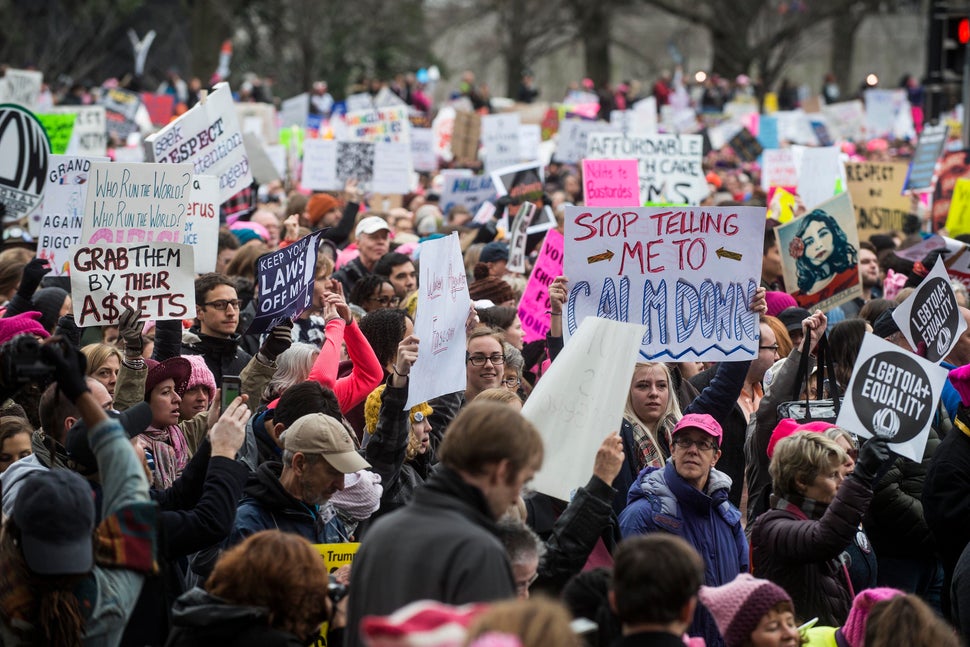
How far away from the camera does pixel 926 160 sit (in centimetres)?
1505

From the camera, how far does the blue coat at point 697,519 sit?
16.7ft

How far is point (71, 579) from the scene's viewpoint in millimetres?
3867

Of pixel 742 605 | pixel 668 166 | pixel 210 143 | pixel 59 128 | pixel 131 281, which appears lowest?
pixel 742 605

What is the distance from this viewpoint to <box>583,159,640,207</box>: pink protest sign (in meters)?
11.6

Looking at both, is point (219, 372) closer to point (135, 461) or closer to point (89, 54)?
point (135, 461)

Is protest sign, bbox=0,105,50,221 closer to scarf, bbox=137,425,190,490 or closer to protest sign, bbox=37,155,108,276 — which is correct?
protest sign, bbox=37,155,108,276

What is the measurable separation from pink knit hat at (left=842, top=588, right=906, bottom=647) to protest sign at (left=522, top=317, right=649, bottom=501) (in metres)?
0.91

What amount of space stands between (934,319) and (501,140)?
459 inches

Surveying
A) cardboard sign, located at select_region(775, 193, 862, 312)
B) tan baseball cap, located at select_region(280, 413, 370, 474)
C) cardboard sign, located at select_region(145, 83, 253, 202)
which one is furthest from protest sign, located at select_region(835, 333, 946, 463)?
cardboard sign, located at select_region(145, 83, 253, 202)

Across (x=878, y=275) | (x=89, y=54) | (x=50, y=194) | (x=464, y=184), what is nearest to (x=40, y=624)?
(x=50, y=194)

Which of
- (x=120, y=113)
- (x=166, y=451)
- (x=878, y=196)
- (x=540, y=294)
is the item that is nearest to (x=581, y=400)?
(x=166, y=451)

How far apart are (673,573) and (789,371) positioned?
2723 mm

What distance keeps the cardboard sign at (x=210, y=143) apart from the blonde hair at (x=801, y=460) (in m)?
5.55

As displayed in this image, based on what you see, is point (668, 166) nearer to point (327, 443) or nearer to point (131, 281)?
point (131, 281)
